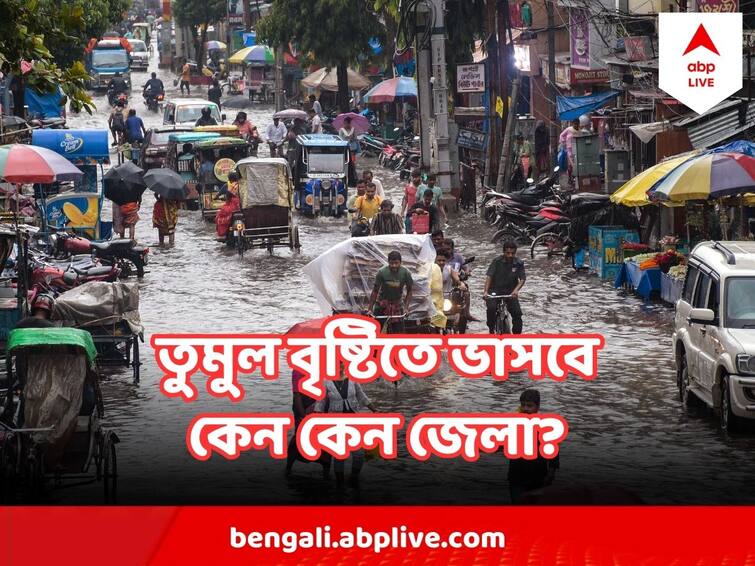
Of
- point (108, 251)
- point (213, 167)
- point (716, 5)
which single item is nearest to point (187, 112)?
point (213, 167)

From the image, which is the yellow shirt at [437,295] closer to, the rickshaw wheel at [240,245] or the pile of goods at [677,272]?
the pile of goods at [677,272]

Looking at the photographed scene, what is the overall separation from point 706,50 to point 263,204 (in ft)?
40.7

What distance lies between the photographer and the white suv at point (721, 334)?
10.8 meters

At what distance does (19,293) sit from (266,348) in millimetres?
6044

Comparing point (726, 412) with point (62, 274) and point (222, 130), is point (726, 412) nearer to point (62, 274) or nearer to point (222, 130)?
point (62, 274)

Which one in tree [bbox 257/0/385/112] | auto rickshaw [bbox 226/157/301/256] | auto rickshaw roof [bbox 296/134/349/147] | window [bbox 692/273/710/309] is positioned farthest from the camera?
tree [bbox 257/0/385/112]

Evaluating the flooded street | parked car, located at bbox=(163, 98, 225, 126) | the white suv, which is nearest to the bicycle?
the flooded street

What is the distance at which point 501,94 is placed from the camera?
30.6m

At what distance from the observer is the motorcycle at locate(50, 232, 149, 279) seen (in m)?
20.5

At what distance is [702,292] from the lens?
12172 millimetres

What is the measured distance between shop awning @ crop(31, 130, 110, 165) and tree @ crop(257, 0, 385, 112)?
62.2 ft

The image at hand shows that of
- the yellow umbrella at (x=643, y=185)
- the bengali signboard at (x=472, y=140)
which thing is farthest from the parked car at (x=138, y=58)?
the yellow umbrella at (x=643, y=185)

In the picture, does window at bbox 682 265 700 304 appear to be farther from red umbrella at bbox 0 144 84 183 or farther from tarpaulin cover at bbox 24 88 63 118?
tarpaulin cover at bbox 24 88 63 118
